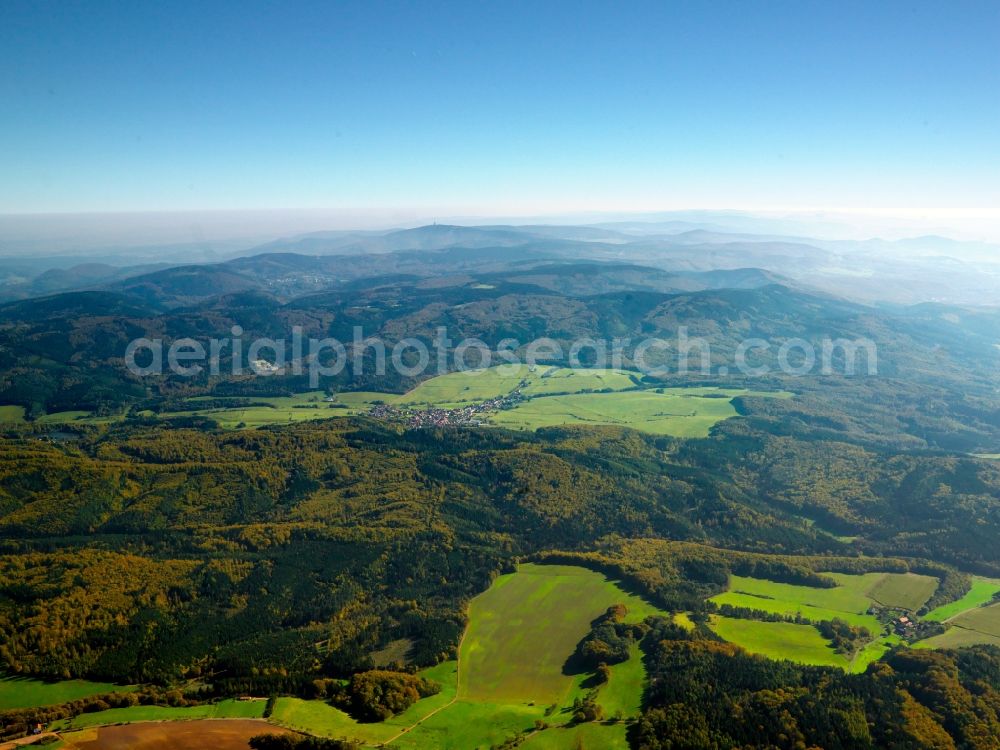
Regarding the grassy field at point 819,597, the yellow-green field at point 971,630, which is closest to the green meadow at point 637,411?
the grassy field at point 819,597

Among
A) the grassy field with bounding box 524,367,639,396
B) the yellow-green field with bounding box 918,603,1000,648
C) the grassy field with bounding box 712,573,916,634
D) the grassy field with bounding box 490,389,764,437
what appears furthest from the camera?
the grassy field with bounding box 524,367,639,396

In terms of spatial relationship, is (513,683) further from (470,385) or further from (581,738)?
(470,385)

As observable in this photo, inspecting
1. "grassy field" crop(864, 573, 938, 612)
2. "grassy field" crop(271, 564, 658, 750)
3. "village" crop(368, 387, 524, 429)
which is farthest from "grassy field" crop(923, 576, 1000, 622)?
"village" crop(368, 387, 524, 429)

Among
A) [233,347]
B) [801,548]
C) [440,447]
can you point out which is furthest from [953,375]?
[233,347]

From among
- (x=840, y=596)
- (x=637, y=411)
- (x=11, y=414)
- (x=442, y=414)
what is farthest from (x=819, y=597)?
(x=11, y=414)

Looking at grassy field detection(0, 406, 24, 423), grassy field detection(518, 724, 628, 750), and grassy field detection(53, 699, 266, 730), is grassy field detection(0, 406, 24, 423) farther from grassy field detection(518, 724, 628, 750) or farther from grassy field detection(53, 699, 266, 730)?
grassy field detection(518, 724, 628, 750)

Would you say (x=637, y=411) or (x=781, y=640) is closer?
(x=781, y=640)
